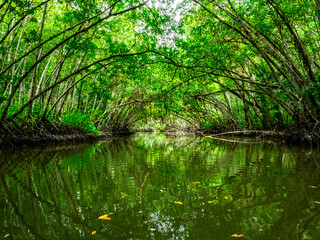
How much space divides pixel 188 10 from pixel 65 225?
789 cm

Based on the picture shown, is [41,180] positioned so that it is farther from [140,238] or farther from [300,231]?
[300,231]

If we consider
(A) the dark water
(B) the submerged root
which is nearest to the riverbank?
(B) the submerged root

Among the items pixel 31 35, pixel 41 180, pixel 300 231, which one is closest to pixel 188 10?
pixel 31 35

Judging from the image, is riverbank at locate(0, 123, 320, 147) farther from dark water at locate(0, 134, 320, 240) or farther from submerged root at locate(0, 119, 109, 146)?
dark water at locate(0, 134, 320, 240)

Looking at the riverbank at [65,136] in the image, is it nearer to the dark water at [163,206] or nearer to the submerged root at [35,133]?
the submerged root at [35,133]

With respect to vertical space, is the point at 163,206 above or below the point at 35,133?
below

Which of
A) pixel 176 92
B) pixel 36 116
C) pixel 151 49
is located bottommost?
pixel 36 116

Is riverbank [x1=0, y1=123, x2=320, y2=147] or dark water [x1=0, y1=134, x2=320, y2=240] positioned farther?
riverbank [x1=0, y1=123, x2=320, y2=147]

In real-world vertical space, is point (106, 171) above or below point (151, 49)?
below

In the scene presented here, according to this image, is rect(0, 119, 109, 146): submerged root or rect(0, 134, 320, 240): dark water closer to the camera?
rect(0, 134, 320, 240): dark water

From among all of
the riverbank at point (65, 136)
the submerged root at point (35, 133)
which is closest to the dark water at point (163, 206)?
the riverbank at point (65, 136)

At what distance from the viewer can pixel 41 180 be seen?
10.3 ft

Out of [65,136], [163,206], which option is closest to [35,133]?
[65,136]

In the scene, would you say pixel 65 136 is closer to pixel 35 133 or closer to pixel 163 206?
pixel 35 133
